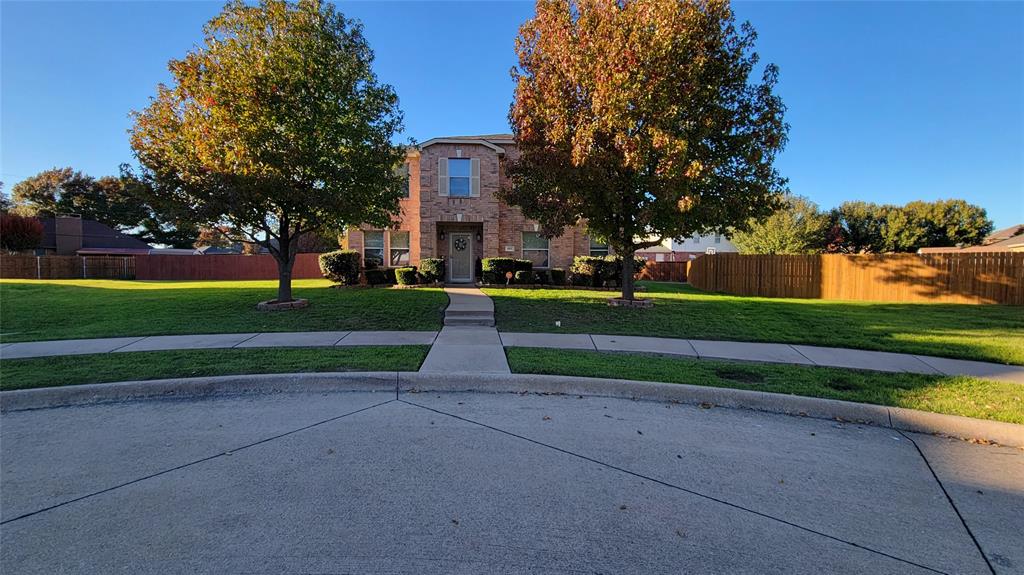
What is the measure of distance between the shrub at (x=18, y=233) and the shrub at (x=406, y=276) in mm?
34985

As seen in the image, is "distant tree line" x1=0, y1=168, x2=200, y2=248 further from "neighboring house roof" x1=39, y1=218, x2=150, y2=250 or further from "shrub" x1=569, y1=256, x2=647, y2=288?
"shrub" x1=569, y1=256, x2=647, y2=288

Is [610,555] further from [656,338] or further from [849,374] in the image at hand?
[656,338]

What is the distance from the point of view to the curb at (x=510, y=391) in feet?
15.5

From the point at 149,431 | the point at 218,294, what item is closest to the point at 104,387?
the point at 149,431

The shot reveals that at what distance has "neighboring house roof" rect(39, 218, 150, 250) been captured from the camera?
135 feet

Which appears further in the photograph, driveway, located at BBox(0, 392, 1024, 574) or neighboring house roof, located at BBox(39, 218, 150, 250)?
neighboring house roof, located at BBox(39, 218, 150, 250)

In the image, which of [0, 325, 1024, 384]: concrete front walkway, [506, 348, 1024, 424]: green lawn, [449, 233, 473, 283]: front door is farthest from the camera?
[449, 233, 473, 283]: front door

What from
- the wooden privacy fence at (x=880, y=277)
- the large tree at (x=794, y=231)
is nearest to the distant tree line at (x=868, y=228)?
the large tree at (x=794, y=231)

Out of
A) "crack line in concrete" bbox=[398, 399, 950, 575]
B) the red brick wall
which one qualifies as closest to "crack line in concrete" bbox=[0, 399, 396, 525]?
"crack line in concrete" bbox=[398, 399, 950, 575]

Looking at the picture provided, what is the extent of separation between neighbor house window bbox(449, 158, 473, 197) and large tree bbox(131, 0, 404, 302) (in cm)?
726

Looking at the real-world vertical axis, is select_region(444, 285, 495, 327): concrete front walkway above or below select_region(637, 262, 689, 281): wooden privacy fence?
below

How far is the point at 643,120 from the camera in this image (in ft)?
32.9

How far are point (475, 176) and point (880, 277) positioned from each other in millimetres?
15980

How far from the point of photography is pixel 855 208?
41.4 m
